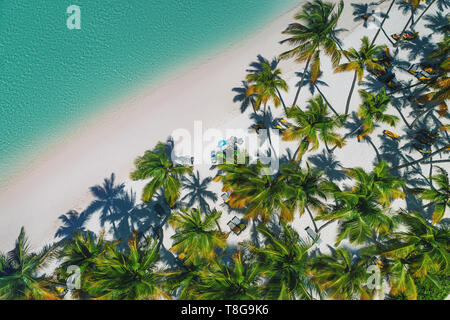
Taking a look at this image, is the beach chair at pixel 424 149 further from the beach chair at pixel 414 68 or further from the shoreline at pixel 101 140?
the shoreline at pixel 101 140

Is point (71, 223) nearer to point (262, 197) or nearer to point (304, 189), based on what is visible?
point (262, 197)

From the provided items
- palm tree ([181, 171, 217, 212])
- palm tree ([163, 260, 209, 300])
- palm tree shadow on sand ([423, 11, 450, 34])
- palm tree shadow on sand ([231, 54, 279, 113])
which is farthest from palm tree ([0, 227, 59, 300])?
palm tree shadow on sand ([423, 11, 450, 34])

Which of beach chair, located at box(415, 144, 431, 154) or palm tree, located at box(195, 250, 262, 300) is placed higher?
beach chair, located at box(415, 144, 431, 154)

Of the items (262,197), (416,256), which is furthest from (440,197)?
(262,197)

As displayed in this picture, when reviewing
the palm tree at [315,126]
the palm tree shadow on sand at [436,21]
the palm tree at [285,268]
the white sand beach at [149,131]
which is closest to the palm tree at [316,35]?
the palm tree at [315,126]

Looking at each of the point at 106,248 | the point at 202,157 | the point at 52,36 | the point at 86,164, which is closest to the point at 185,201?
the point at 202,157

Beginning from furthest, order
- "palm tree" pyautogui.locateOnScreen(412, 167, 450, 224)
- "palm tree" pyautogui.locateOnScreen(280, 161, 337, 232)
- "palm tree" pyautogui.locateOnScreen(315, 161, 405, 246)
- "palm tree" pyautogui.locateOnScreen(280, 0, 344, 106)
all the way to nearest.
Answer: "palm tree" pyautogui.locateOnScreen(280, 0, 344, 106) < "palm tree" pyautogui.locateOnScreen(412, 167, 450, 224) < "palm tree" pyautogui.locateOnScreen(280, 161, 337, 232) < "palm tree" pyautogui.locateOnScreen(315, 161, 405, 246)

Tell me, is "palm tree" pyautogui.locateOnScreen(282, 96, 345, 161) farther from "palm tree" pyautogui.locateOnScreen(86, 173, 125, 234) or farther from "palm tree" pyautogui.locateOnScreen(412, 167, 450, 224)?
"palm tree" pyautogui.locateOnScreen(86, 173, 125, 234)
